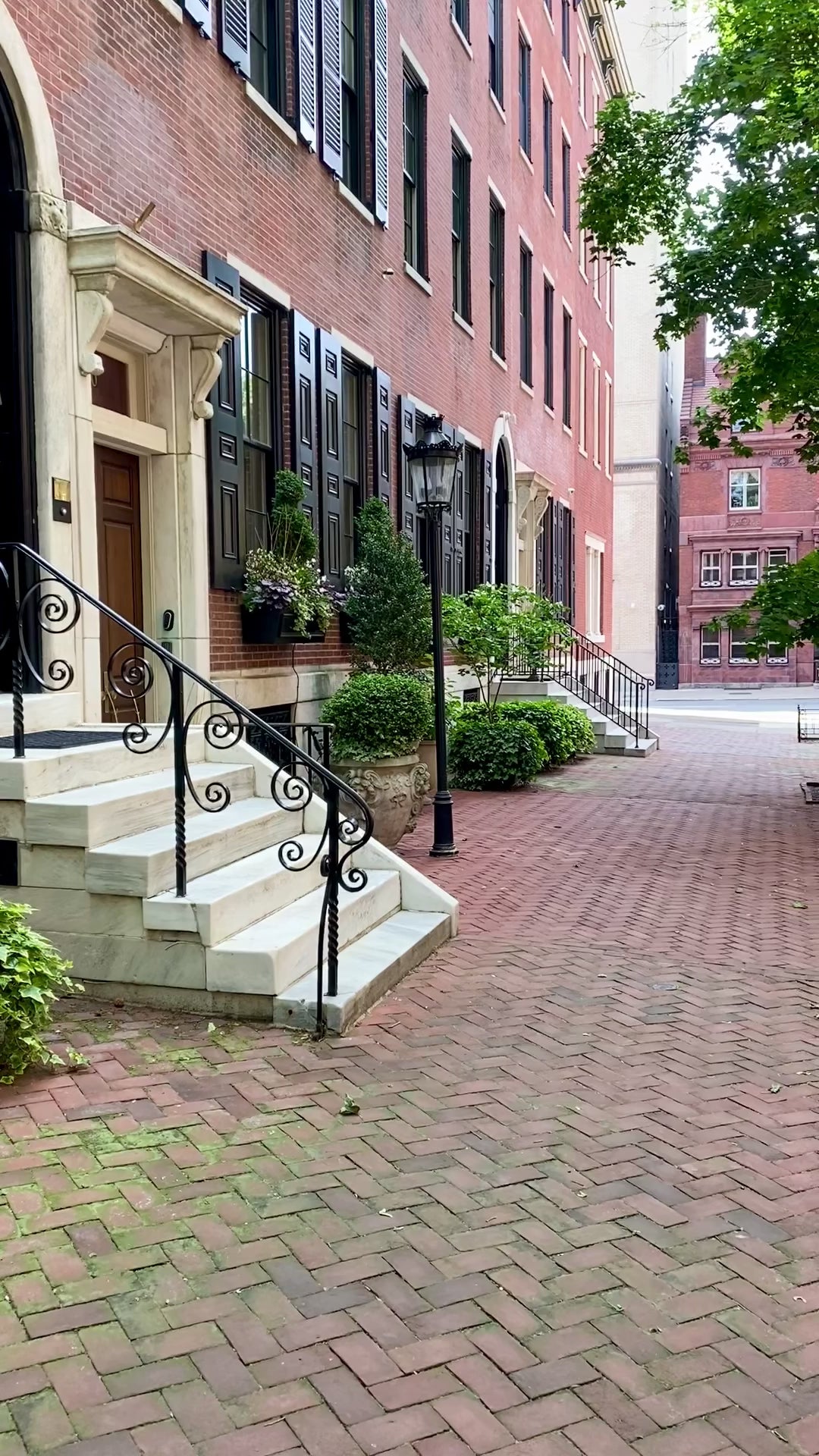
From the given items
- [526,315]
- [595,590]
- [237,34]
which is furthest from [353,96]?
[595,590]

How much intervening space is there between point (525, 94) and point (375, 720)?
52.7 feet

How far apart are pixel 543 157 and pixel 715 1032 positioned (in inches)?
827

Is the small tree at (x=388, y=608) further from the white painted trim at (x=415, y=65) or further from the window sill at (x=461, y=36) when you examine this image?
the window sill at (x=461, y=36)

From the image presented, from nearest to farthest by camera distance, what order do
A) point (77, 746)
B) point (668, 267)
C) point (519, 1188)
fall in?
point (519, 1188) → point (77, 746) → point (668, 267)

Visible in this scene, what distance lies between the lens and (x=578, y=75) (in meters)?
25.8

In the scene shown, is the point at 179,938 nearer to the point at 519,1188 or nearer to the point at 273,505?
the point at 519,1188

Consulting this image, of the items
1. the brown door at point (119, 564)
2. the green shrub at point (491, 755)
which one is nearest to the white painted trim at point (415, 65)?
the green shrub at point (491, 755)

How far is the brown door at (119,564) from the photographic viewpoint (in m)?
7.73

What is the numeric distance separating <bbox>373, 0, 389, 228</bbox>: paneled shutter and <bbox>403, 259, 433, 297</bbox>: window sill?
2.78 feet

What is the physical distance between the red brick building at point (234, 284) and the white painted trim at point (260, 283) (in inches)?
1.3

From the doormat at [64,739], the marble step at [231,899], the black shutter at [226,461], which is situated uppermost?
the black shutter at [226,461]

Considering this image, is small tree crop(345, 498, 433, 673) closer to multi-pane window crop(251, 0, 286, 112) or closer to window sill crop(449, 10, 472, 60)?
multi-pane window crop(251, 0, 286, 112)

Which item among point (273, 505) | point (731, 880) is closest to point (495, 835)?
point (731, 880)

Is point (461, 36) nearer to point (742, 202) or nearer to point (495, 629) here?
point (742, 202)
